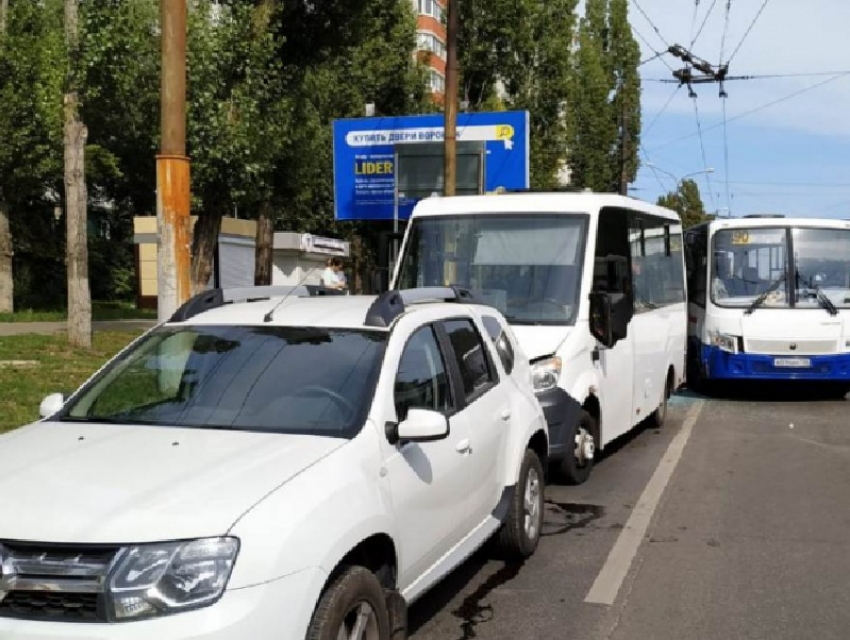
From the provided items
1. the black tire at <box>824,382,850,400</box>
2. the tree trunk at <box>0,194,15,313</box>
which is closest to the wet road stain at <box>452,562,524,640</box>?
the black tire at <box>824,382,850,400</box>

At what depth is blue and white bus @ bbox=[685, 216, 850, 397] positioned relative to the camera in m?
13.4

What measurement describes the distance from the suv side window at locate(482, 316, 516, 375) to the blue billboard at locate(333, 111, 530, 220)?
749 inches

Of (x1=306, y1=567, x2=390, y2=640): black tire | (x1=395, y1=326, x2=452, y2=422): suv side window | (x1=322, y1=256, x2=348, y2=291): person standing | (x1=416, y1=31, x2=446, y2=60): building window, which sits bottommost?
(x1=306, y1=567, x2=390, y2=640): black tire

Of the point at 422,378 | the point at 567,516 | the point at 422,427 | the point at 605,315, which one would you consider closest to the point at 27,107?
the point at 605,315

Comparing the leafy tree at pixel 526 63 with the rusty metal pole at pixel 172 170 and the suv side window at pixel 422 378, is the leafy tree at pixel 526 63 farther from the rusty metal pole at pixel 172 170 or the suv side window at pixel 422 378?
the suv side window at pixel 422 378

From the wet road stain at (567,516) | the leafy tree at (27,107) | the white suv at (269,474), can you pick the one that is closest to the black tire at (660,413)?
the wet road stain at (567,516)

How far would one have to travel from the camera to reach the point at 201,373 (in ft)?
14.6

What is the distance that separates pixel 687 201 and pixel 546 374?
80.5 metres

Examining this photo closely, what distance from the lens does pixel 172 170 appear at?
7820 millimetres

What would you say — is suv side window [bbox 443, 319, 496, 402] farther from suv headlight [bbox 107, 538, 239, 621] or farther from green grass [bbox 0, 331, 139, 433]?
green grass [bbox 0, 331, 139, 433]

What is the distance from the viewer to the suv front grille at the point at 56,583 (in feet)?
9.68

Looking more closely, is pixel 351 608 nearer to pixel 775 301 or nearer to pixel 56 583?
pixel 56 583

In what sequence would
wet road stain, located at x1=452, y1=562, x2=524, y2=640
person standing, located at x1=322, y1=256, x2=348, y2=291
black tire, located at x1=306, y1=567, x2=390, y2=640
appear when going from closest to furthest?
black tire, located at x1=306, y1=567, x2=390, y2=640, wet road stain, located at x1=452, y1=562, x2=524, y2=640, person standing, located at x1=322, y1=256, x2=348, y2=291

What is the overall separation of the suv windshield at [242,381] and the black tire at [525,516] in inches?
67.9
